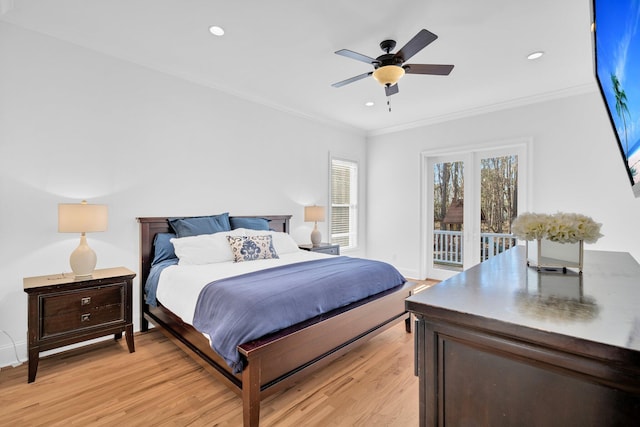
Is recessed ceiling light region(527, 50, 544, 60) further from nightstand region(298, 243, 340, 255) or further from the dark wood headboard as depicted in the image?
the dark wood headboard

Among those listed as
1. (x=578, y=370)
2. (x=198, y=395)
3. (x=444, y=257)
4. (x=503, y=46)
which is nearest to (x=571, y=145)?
(x=503, y=46)

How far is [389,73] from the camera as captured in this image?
2584 millimetres

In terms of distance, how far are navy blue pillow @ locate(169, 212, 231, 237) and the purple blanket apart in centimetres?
113

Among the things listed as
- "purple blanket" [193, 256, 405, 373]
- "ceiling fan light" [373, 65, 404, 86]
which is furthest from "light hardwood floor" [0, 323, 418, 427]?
"ceiling fan light" [373, 65, 404, 86]

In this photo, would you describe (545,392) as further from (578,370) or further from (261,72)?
(261,72)

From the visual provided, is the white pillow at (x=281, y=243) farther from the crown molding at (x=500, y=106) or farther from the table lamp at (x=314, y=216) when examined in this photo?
the crown molding at (x=500, y=106)

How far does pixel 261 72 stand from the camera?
132 inches

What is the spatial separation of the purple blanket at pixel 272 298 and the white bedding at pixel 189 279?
0.44 feet

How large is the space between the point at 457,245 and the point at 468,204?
0.70 m

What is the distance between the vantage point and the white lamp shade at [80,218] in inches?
91.4

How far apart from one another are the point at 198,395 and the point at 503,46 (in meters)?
3.84

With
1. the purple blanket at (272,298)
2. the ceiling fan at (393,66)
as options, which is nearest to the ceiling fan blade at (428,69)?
the ceiling fan at (393,66)

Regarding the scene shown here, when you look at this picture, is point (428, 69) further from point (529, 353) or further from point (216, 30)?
point (529, 353)

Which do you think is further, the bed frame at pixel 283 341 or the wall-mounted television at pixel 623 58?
the bed frame at pixel 283 341
